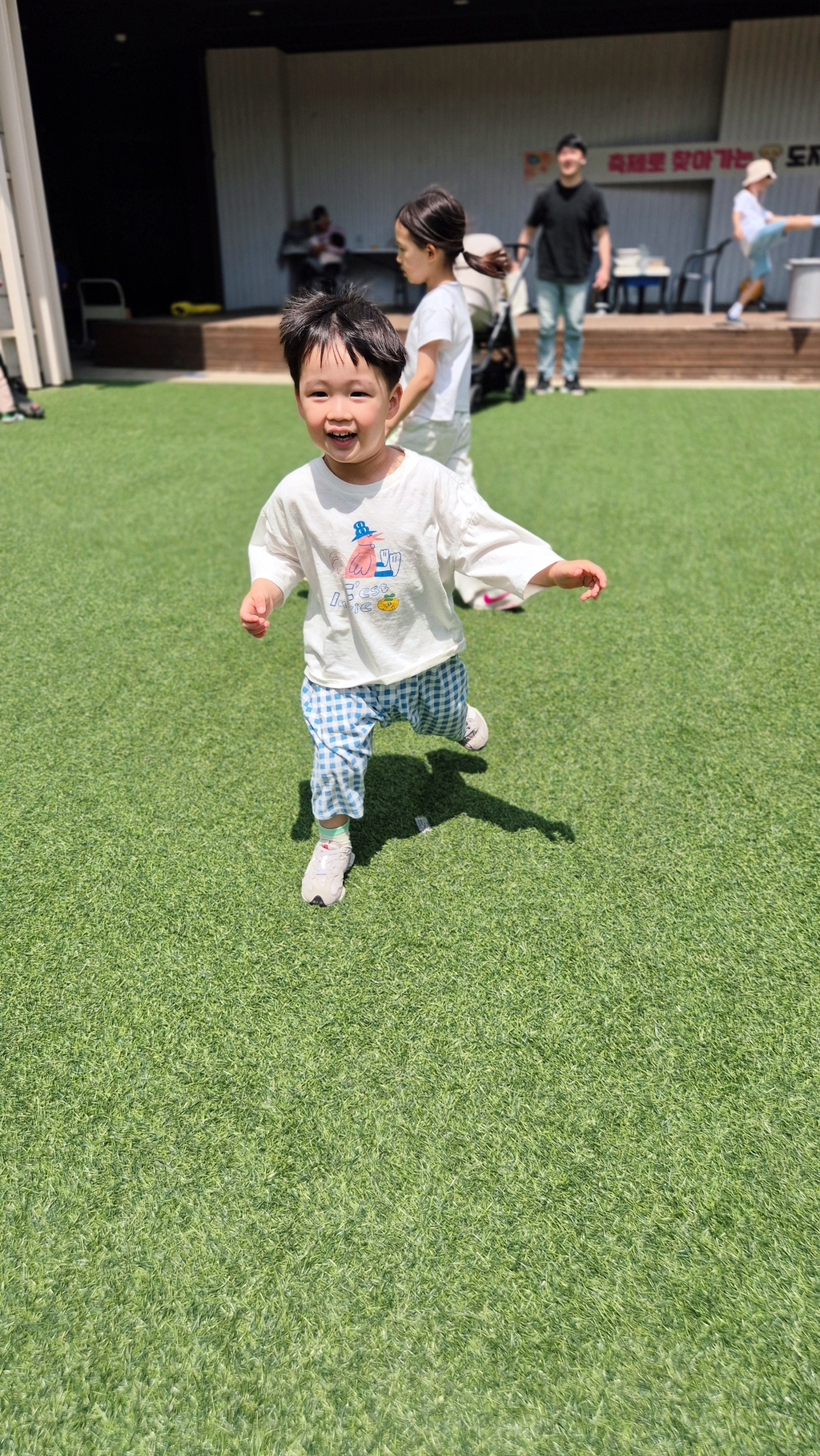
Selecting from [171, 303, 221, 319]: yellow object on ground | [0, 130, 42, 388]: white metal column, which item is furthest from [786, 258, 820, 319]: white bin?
[171, 303, 221, 319]: yellow object on ground

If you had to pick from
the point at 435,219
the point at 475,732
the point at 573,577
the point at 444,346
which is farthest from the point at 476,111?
the point at 573,577

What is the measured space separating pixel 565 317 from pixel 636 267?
11.9ft

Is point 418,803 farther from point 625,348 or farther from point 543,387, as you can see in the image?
point 625,348

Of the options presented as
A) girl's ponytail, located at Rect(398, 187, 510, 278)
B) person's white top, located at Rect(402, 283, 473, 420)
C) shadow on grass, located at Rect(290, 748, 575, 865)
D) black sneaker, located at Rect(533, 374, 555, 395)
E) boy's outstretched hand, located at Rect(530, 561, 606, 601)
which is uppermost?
girl's ponytail, located at Rect(398, 187, 510, 278)

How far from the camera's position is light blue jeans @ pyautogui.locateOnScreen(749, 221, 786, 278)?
381 inches

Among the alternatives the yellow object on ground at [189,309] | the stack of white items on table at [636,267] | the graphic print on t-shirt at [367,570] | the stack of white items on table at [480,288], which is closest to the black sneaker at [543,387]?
the stack of white items on table at [480,288]

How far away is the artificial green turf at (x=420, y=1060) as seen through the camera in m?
1.40

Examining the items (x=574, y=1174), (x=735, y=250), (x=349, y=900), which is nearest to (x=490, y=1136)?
(x=574, y=1174)

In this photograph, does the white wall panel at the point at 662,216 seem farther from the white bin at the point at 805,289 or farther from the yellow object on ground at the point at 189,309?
the yellow object on ground at the point at 189,309

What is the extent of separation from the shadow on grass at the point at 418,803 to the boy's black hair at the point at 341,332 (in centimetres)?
110

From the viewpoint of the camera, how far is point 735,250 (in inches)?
507

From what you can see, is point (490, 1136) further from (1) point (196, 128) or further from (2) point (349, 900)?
(1) point (196, 128)

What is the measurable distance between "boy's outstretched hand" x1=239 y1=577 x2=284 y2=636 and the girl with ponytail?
102cm

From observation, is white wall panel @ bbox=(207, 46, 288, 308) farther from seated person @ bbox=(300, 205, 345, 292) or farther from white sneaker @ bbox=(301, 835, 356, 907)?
white sneaker @ bbox=(301, 835, 356, 907)
